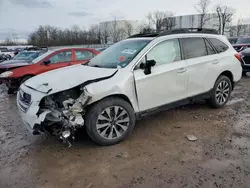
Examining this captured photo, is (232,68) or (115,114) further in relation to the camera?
(232,68)

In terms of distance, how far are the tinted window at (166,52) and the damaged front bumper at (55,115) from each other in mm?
1451

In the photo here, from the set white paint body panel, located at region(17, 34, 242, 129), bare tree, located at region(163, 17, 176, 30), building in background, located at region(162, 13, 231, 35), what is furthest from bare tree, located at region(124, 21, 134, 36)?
white paint body panel, located at region(17, 34, 242, 129)

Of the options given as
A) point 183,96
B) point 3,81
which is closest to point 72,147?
point 183,96

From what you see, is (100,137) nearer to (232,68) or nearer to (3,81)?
(232,68)

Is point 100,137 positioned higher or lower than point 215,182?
higher

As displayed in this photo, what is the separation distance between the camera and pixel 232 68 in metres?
4.97

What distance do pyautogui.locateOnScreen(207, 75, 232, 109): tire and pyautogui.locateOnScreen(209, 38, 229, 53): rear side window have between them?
62cm

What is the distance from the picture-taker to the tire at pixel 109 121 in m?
3.19

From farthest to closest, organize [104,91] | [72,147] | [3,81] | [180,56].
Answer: [3,81], [180,56], [72,147], [104,91]

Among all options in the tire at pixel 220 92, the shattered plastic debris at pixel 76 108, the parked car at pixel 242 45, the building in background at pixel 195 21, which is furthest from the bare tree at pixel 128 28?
the shattered plastic debris at pixel 76 108

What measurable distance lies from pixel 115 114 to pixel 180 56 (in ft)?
5.81

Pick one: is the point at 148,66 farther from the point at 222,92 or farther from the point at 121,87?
the point at 222,92

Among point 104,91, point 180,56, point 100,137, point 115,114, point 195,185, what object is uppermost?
point 180,56

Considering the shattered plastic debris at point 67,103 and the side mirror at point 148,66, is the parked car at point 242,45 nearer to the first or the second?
the side mirror at point 148,66
